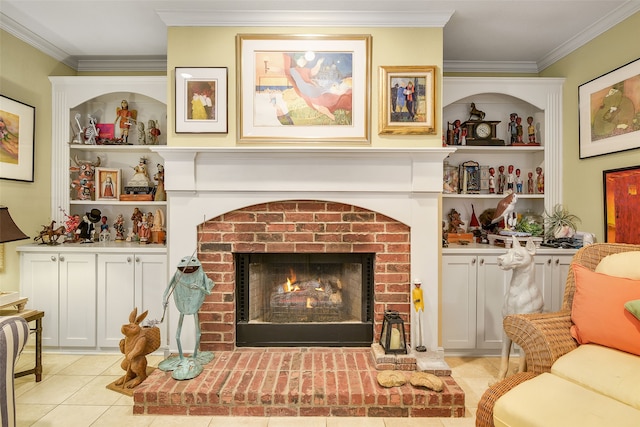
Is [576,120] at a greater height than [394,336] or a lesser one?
greater

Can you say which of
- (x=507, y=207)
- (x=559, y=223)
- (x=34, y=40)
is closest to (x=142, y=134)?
(x=34, y=40)

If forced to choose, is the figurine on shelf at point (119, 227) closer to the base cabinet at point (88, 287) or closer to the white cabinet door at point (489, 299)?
the base cabinet at point (88, 287)

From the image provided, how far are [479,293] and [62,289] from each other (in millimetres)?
3304

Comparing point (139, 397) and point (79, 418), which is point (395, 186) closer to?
point (139, 397)

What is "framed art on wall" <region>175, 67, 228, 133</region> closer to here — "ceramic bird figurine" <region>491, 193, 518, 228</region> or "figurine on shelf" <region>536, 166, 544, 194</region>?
A: "ceramic bird figurine" <region>491, 193, 518, 228</region>

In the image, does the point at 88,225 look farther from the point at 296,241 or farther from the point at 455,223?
the point at 455,223

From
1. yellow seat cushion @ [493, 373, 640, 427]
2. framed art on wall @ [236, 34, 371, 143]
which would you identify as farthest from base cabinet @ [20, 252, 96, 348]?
yellow seat cushion @ [493, 373, 640, 427]

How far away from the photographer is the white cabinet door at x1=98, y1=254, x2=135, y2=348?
9.23ft

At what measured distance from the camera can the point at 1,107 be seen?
2.67 meters

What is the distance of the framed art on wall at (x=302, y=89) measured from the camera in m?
2.49

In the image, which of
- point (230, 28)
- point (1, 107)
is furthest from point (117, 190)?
point (230, 28)

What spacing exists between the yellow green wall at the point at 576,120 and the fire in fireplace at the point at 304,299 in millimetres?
1808

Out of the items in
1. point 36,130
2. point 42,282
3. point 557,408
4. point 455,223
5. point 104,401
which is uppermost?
point 36,130

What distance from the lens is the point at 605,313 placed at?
171 centimetres
